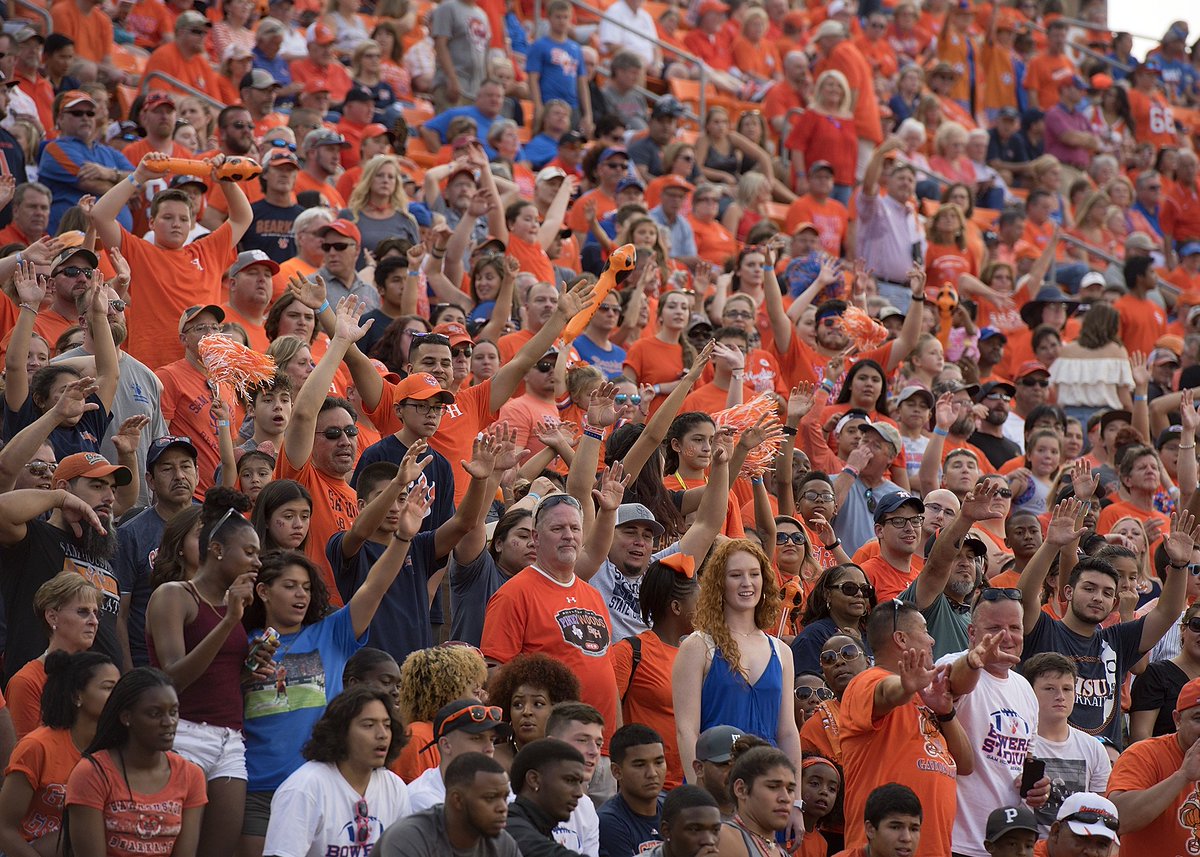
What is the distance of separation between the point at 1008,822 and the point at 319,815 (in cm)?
253

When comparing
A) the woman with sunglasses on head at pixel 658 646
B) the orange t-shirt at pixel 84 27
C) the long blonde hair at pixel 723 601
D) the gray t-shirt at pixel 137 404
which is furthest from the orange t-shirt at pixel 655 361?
the orange t-shirt at pixel 84 27

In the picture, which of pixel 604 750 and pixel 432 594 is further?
pixel 432 594

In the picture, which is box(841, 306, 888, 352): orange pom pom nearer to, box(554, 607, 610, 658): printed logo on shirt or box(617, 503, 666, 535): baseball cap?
box(617, 503, 666, 535): baseball cap

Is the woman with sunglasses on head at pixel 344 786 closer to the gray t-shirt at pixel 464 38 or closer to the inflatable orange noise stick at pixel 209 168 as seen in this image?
the inflatable orange noise stick at pixel 209 168

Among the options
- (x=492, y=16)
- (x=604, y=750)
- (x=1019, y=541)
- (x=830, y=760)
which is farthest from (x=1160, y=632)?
(x=492, y=16)

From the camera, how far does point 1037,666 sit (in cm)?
694

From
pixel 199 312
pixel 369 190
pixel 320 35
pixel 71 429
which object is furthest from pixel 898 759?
pixel 320 35

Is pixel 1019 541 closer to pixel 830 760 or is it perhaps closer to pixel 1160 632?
pixel 1160 632

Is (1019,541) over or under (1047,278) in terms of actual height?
over

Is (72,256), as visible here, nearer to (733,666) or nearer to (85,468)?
(85,468)

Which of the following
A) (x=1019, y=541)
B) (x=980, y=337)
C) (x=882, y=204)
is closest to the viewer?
(x=1019, y=541)

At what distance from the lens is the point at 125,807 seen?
16.8 ft

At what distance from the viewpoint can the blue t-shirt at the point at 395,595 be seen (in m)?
6.45

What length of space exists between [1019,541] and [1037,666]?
6.83 feet
